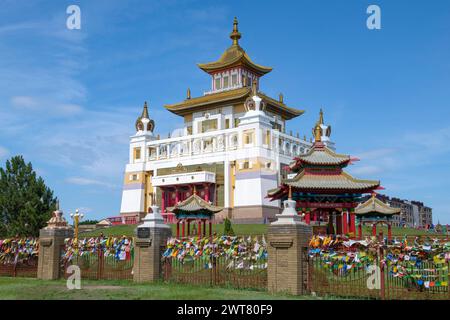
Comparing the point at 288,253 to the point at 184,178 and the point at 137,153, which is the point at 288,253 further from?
the point at 137,153

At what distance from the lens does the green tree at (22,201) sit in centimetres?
3619

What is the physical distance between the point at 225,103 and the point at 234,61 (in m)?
5.91

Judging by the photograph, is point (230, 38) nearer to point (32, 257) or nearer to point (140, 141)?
point (140, 141)

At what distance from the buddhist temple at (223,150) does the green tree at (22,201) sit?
63.9 ft

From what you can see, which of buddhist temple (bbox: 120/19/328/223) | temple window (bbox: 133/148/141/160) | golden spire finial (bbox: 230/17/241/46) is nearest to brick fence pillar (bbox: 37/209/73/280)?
buddhist temple (bbox: 120/19/328/223)

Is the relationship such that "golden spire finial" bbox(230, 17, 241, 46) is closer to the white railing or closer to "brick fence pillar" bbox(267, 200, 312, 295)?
the white railing

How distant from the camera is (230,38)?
7144 centimetres

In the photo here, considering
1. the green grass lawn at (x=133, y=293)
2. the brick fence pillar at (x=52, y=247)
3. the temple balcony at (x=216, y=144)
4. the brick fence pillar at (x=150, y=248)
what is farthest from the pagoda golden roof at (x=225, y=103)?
the green grass lawn at (x=133, y=293)

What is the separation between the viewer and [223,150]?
58.0m

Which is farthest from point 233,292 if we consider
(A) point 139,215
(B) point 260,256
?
(A) point 139,215

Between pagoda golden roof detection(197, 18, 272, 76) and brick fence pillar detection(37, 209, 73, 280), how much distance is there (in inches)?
1848

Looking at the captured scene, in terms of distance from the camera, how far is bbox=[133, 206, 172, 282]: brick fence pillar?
18.6 metres

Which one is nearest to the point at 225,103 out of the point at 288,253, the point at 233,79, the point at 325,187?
the point at 233,79

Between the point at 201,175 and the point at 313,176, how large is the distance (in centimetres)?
2804
